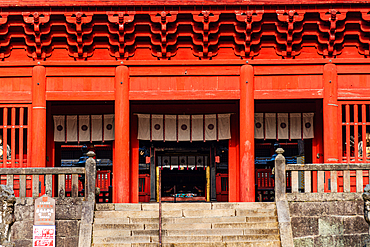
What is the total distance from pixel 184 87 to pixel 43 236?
624 centimetres

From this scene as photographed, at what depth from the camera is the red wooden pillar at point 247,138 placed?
15.8 m

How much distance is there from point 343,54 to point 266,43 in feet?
7.83

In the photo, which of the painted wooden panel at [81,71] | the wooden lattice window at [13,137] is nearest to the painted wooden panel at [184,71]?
the painted wooden panel at [81,71]

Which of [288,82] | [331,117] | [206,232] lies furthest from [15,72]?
[331,117]

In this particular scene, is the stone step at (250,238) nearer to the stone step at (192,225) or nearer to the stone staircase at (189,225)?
the stone staircase at (189,225)

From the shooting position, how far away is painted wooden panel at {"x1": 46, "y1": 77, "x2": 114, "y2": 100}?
53.0 ft

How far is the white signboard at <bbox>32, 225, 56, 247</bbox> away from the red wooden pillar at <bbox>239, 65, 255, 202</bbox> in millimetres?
5857

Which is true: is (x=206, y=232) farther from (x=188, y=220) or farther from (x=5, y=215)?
(x=5, y=215)

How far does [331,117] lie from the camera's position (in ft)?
52.1

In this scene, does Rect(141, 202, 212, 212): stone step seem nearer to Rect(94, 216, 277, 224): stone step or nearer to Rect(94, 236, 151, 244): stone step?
Rect(94, 216, 277, 224): stone step

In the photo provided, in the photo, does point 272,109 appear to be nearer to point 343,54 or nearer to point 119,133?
point 343,54

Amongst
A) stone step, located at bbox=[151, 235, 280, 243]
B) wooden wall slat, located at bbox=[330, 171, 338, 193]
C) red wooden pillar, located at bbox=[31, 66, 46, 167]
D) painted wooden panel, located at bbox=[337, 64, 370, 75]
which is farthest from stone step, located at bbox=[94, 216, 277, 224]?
painted wooden panel, located at bbox=[337, 64, 370, 75]

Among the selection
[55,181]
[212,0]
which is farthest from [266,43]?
[55,181]

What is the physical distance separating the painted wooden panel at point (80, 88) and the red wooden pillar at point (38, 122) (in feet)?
0.80
